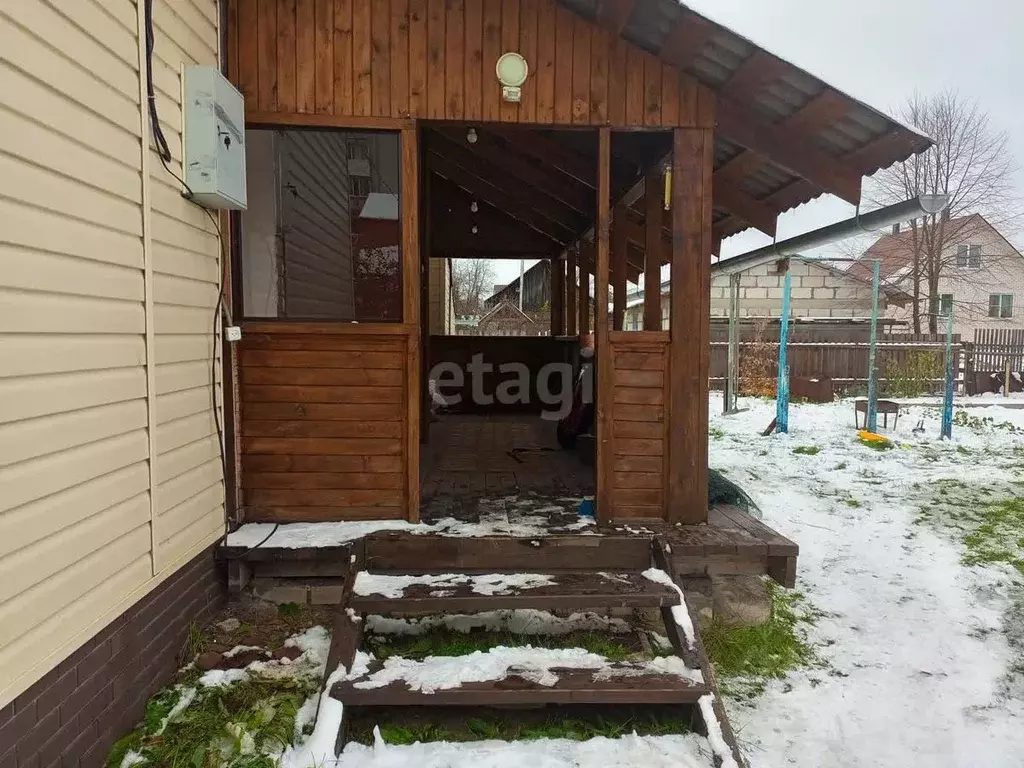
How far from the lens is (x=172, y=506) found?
302cm

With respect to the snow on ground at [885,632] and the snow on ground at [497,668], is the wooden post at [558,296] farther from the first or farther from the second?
the snow on ground at [497,668]

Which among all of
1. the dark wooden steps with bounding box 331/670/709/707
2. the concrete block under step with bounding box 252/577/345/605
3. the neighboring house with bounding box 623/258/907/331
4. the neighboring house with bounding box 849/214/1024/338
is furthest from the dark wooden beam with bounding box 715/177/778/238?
the neighboring house with bounding box 849/214/1024/338

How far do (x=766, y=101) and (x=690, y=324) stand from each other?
1324 mm

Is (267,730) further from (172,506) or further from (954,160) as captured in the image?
(954,160)

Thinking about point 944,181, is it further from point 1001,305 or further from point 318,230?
point 318,230

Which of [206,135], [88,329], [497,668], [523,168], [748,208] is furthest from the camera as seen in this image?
[523,168]

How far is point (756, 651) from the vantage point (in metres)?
3.52

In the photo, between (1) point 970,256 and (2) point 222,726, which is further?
(1) point 970,256

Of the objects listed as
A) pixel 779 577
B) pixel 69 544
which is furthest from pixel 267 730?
pixel 779 577

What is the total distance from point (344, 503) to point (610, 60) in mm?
2990

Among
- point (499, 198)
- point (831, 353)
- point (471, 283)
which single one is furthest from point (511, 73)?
point (471, 283)

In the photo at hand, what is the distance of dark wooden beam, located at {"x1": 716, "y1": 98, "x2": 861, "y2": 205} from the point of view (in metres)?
3.87

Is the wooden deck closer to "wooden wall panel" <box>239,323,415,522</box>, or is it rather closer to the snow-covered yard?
the snow-covered yard

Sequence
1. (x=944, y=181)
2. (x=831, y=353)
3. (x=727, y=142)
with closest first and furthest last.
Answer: (x=727, y=142) → (x=831, y=353) → (x=944, y=181)
